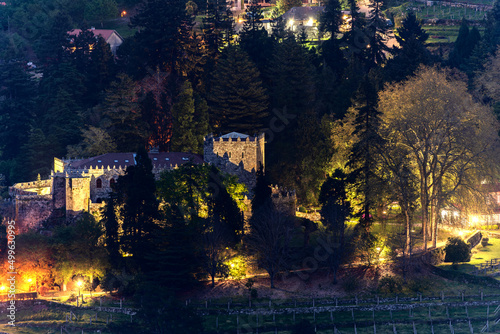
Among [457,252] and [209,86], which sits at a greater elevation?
[209,86]

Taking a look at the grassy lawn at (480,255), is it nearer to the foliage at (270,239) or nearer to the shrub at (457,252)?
the shrub at (457,252)

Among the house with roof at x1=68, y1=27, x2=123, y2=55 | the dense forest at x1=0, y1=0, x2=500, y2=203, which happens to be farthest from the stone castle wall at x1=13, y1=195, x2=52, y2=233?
the house with roof at x1=68, y1=27, x2=123, y2=55

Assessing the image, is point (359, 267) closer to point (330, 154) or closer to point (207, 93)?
point (330, 154)

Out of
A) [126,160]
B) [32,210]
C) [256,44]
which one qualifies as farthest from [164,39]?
[32,210]

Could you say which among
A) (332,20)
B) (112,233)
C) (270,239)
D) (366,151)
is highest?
(332,20)

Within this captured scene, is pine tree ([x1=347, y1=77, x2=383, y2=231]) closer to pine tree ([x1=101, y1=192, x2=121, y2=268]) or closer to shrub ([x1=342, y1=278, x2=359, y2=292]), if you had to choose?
shrub ([x1=342, y1=278, x2=359, y2=292])

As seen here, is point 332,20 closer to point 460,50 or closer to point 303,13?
point 460,50

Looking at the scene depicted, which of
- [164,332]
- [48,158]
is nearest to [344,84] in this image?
[48,158]
